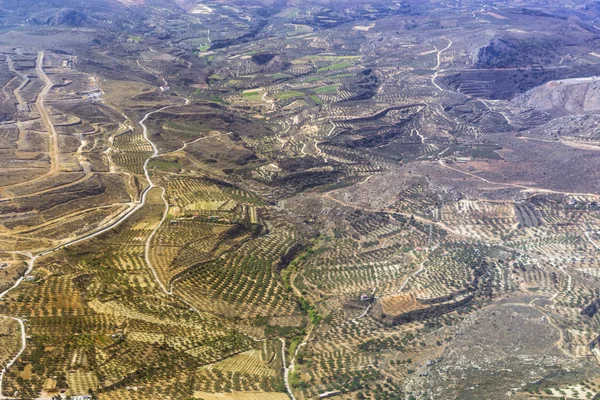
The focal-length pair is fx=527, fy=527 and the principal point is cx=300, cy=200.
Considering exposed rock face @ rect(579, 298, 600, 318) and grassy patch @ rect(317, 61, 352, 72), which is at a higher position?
grassy patch @ rect(317, 61, 352, 72)

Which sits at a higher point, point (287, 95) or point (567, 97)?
point (567, 97)

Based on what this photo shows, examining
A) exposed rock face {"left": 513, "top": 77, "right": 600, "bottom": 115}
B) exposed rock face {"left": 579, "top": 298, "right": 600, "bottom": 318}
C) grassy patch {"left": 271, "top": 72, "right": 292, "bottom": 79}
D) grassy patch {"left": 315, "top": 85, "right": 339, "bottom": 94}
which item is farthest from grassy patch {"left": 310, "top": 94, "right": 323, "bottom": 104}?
exposed rock face {"left": 579, "top": 298, "right": 600, "bottom": 318}

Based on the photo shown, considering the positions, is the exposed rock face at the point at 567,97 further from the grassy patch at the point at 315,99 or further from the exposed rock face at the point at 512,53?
the grassy patch at the point at 315,99

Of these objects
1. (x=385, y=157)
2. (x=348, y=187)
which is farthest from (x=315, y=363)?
(x=385, y=157)

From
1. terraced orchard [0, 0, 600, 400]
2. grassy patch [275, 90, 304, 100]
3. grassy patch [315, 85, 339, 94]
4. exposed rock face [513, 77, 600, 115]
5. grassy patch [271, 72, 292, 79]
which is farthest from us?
grassy patch [271, 72, 292, 79]

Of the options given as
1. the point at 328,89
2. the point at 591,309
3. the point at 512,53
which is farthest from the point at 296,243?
the point at 512,53

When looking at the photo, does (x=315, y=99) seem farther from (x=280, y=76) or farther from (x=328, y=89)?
(x=280, y=76)

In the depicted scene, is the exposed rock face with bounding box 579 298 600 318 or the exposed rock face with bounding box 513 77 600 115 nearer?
the exposed rock face with bounding box 579 298 600 318

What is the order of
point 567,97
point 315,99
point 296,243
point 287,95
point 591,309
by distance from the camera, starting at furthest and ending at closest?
point 287,95, point 315,99, point 567,97, point 296,243, point 591,309

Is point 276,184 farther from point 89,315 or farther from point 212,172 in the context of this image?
point 89,315

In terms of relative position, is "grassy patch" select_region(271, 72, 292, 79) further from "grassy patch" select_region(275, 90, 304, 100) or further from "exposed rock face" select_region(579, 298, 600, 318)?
"exposed rock face" select_region(579, 298, 600, 318)

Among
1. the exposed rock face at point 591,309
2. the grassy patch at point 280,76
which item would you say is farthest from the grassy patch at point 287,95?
the exposed rock face at point 591,309
